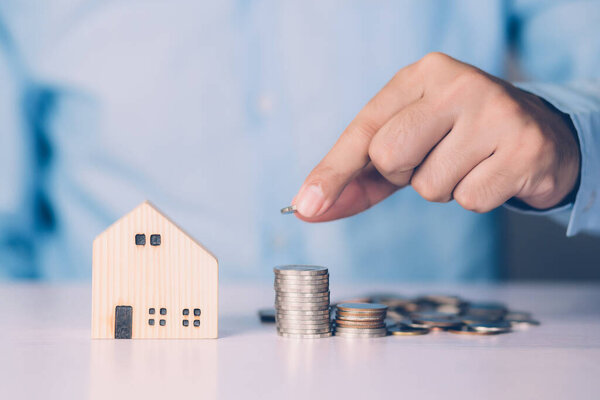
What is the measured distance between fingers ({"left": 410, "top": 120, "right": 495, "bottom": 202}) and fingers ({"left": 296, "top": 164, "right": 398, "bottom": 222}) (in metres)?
0.27

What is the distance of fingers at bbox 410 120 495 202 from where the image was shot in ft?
4.40

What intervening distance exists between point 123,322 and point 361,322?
0.48 m

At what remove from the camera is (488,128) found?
52.6 inches

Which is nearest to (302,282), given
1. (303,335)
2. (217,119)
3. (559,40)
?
(303,335)

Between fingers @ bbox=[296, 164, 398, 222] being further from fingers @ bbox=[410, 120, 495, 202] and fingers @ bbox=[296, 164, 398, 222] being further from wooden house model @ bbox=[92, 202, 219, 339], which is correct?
wooden house model @ bbox=[92, 202, 219, 339]

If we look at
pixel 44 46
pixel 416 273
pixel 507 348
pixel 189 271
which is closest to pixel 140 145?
pixel 44 46

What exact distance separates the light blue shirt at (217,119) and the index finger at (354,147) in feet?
4.09

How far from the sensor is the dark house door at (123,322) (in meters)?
1.24

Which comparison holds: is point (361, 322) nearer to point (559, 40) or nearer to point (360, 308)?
point (360, 308)

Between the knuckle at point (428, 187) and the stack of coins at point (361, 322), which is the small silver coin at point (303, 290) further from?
the knuckle at point (428, 187)

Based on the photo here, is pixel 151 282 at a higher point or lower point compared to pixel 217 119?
lower

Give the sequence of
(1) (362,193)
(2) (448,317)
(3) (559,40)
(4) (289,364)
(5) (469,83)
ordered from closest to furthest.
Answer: (4) (289,364) < (5) (469,83) < (2) (448,317) < (1) (362,193) < (3) (559,40)

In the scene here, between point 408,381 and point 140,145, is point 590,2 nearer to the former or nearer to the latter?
point 140,145

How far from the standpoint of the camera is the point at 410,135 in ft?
4.37
